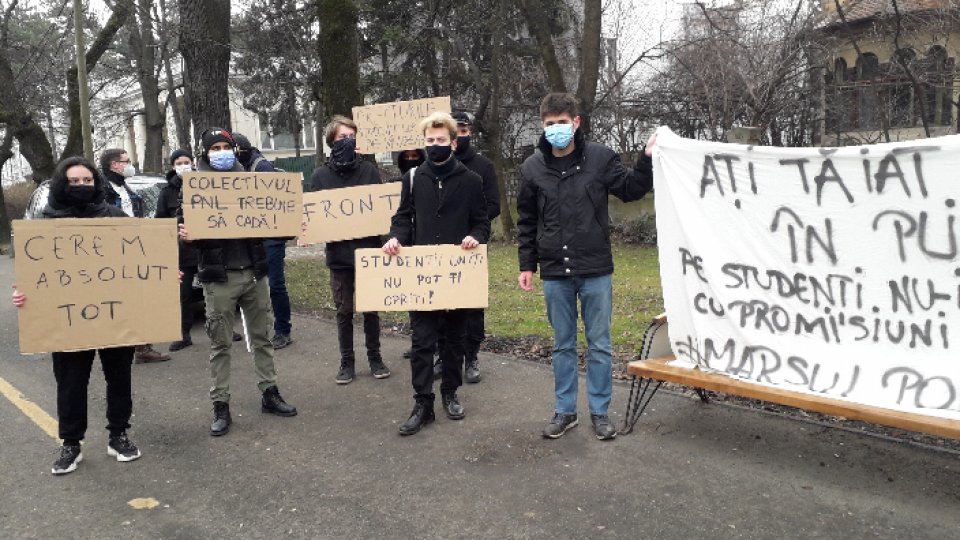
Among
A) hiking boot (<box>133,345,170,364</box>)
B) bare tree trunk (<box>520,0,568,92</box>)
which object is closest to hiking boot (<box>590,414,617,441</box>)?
hiking boot (<box>133,345,170,364</box>)

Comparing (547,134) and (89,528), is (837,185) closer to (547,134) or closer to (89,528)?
(547,134)

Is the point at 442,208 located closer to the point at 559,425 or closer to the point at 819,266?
the point at 559,425

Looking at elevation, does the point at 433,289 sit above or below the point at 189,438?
above

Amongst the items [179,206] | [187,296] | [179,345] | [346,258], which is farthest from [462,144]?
[187,296]

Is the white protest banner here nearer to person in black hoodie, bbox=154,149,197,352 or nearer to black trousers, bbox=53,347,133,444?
black trousers, bbox=53,347,133,444

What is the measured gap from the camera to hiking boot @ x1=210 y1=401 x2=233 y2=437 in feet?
16.7

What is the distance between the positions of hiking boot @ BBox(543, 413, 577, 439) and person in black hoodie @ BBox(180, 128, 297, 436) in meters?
2.05

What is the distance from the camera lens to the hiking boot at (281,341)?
298 inches

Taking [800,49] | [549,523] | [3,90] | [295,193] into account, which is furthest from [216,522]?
[3,90]

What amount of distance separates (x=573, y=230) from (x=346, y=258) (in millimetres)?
2325

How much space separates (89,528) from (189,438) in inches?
50.2

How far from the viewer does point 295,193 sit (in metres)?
5.52

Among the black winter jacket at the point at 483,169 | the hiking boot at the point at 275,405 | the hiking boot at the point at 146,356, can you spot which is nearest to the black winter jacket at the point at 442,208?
the black winter jacket at the point at 483,169

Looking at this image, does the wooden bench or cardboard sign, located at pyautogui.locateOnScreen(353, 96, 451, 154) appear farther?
cardboard sign, located at pyautogui.locateOnScreen(353, 96, 451, 154)
